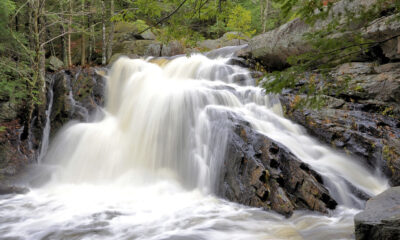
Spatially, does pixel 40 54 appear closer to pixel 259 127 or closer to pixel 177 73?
pixel 177 73

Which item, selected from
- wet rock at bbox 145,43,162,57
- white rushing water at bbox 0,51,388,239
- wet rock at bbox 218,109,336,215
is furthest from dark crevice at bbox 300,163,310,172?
wet rock at bbox 145,43,162,57

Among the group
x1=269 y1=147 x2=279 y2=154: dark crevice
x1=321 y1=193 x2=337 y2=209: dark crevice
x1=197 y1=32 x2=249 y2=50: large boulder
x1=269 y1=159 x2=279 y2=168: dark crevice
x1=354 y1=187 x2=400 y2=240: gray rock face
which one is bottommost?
x1=321 y1=193 x2=337 y2=209: dark crevice

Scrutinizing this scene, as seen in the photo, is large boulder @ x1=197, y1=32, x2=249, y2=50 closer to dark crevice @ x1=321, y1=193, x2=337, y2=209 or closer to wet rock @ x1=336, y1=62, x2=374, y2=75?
wet rock @ x1=336, y1=62, x2=374, y2=75

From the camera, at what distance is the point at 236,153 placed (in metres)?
5.67

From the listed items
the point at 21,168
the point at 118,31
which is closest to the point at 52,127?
the point at 21,168

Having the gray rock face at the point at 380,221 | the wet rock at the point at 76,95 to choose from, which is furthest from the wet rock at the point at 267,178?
the wet rock at the point at 76,95

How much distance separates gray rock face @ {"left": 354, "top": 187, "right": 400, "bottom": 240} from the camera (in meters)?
2.44

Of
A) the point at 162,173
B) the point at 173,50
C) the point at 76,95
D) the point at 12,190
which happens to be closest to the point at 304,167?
the point at 162,173

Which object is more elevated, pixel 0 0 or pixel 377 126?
pixel 0 0

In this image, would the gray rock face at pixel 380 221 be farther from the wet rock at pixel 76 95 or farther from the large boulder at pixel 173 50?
the large boulder at pixel 173 50

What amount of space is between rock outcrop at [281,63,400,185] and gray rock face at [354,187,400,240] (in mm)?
2756

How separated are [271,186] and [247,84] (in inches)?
204

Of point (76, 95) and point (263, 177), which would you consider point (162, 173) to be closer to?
point (263, 177)

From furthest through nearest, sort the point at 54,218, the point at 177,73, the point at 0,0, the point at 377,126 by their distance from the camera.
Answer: the point at 177,73
the point at 0,0
the point at 377,126
the point at 54,218
